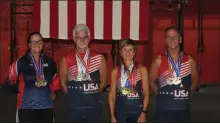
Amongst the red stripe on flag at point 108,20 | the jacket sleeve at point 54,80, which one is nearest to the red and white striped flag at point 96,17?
the red stripe on flag at point 108,20

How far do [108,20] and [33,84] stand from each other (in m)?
2.71

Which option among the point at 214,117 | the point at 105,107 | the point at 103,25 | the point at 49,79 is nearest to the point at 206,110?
the point at 214,117

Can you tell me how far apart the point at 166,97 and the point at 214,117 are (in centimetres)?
247

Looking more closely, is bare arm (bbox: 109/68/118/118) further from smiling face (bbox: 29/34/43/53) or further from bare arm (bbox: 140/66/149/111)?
smiling face (bbox: 29/34/43/53)

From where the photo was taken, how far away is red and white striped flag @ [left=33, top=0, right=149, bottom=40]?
5754mm

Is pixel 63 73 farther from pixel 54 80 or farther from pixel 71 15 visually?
pixel 71 15

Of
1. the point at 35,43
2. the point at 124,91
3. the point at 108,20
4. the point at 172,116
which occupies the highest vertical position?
the point at 108,20

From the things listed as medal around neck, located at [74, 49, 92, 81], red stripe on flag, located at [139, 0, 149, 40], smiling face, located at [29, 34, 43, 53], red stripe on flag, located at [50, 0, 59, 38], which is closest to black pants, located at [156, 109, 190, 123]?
medal around neck, located at [74, 49, 92, 81]

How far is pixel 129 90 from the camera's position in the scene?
3.17m

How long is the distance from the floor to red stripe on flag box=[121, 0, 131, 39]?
113cm

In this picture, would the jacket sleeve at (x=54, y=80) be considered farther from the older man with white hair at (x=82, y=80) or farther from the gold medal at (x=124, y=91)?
the gold medal at (x=124, y=91)

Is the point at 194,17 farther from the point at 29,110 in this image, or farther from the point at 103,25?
the point at 29,110

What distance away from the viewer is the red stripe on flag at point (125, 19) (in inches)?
226

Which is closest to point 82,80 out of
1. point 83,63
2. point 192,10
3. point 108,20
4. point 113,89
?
point 83,63
